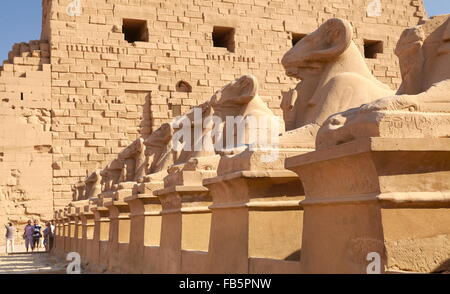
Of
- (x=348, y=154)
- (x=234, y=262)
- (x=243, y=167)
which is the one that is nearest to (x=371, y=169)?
(x=348, y=154)

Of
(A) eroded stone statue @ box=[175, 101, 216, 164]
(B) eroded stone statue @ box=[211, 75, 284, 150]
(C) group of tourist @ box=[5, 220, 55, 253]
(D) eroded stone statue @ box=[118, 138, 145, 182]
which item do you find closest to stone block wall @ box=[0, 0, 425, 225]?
(C) group of tourist @ box=[5, 220, 55, 253]

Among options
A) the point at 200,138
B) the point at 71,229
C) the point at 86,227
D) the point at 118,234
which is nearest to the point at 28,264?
the point at 86,227

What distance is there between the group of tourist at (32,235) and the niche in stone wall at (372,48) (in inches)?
445

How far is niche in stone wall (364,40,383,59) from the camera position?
20.7 meters

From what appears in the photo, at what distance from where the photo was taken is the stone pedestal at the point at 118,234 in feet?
26.7

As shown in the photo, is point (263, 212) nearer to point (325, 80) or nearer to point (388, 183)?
point (325, 80)

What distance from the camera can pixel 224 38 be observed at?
19.6 m

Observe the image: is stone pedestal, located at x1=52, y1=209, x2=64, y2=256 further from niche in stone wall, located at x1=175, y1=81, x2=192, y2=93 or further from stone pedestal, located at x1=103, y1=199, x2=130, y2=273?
stone pedestal, located at x1=103, y1=199, x2=130, y2=273

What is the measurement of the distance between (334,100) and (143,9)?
47.0 ft

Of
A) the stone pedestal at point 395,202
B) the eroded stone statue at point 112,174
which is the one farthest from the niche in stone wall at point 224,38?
the stone pedestal at point 395,202

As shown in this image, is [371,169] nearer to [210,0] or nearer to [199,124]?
[199,124]

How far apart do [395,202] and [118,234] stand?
626cm

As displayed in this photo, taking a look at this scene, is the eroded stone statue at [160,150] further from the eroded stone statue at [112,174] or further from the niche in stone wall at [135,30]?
the niche in stone wall at [135,30]

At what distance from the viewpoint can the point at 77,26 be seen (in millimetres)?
17281
